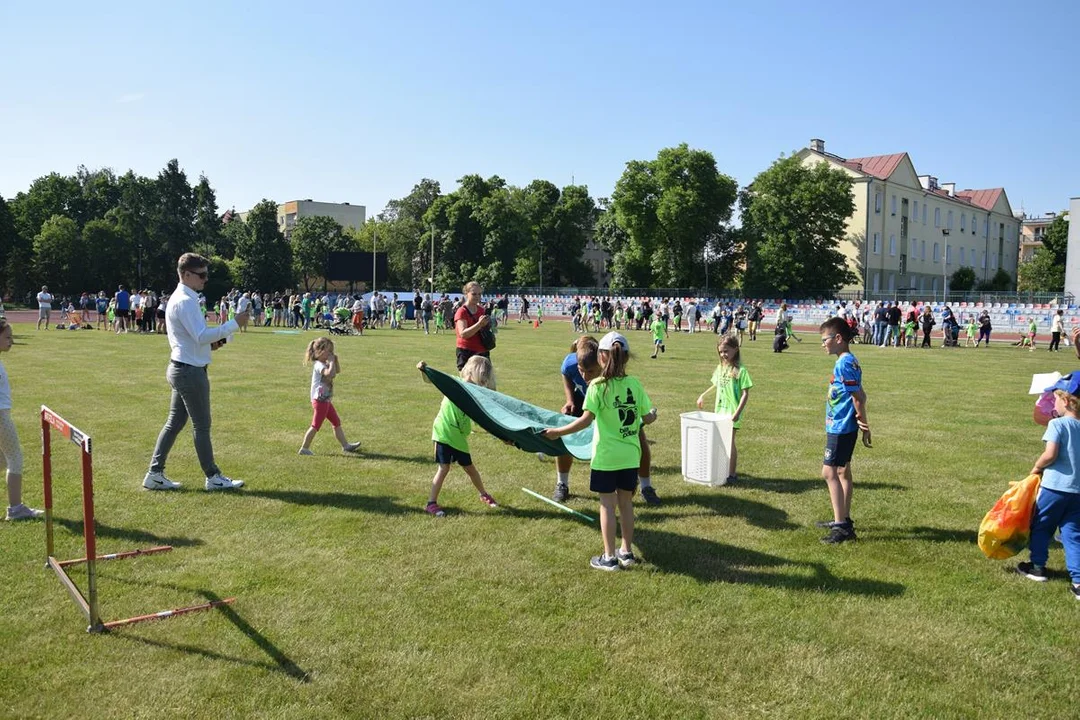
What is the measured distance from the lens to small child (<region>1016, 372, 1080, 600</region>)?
17.1 feet

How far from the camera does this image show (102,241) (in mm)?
73812

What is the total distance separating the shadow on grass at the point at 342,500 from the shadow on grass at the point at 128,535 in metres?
1.21

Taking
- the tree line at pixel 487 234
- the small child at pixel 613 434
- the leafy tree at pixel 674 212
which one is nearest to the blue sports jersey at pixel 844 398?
the small child at pixel 613 434

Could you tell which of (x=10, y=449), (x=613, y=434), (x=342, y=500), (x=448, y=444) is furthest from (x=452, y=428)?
(x=10, y=449)

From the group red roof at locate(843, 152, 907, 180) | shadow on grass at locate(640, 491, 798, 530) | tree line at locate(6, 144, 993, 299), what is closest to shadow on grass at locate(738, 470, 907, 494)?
shadow on grass at locate(640, 491, 798, 530)

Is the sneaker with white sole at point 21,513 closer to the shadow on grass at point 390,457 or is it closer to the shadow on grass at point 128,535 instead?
the shadow on grass at point 128,535

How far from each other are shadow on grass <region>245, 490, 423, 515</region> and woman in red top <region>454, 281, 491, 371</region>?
A: 2.25m

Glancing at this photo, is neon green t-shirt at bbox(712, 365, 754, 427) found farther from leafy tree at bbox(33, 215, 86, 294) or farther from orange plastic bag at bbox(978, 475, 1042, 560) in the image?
leafy tree at bbox(33, 215, 86, 294)

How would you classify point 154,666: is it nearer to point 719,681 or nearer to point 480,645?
point 480,645

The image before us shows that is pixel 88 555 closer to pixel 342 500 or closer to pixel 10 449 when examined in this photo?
pixel 10 449

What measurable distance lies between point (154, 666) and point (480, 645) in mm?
1735

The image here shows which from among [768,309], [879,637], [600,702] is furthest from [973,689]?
[768,309]

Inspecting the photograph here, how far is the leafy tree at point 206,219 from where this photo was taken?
3533 inches

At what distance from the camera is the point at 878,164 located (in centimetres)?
7250
